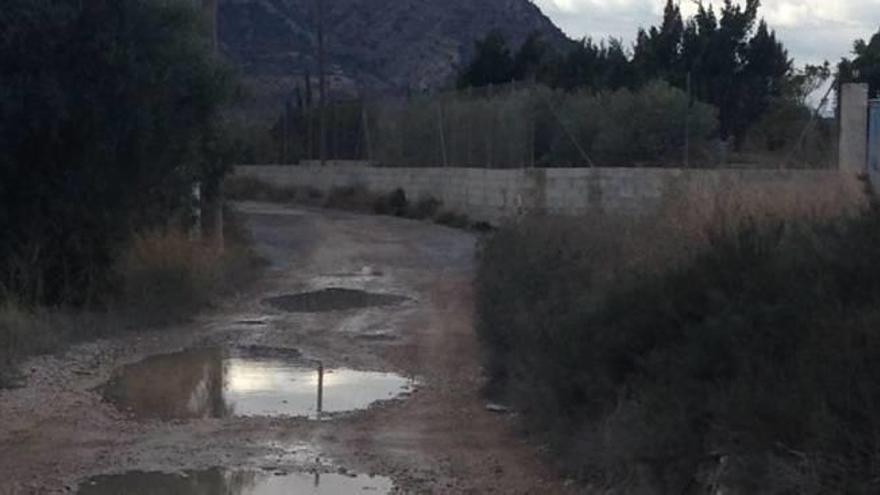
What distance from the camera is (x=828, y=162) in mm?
25891

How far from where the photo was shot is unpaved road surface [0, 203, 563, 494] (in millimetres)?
13156

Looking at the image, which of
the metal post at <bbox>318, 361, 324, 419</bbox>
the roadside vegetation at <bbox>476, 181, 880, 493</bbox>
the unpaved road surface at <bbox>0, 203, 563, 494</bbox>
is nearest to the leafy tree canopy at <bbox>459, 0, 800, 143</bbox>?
the unpaved road surface at <bbox>0, 203, 563, 494</bbox>

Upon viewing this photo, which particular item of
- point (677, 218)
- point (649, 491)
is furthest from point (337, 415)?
point (649, 491)

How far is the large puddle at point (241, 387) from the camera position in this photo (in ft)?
53.6

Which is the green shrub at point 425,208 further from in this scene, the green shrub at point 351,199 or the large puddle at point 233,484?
the large puddle at point 233,484

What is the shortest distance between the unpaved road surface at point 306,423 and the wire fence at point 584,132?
24.3ft

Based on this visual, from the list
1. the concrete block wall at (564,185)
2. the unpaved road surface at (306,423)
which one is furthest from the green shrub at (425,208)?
the unpaved road surface at (306,423)

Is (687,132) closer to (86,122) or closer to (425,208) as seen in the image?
(86,122)

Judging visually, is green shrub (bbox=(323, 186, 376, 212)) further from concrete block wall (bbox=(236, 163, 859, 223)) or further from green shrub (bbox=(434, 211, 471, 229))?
green shrub (bbox=(434, 211, 471, 229))

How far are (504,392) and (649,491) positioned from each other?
6.13 metres

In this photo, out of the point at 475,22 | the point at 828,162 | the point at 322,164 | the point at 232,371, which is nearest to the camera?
the point at 232,371

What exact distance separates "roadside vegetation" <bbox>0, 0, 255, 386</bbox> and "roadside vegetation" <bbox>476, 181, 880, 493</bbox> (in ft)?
29.9

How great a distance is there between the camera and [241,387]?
1784 centimetres

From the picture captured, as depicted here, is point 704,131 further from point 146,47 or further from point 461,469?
point 461,469
